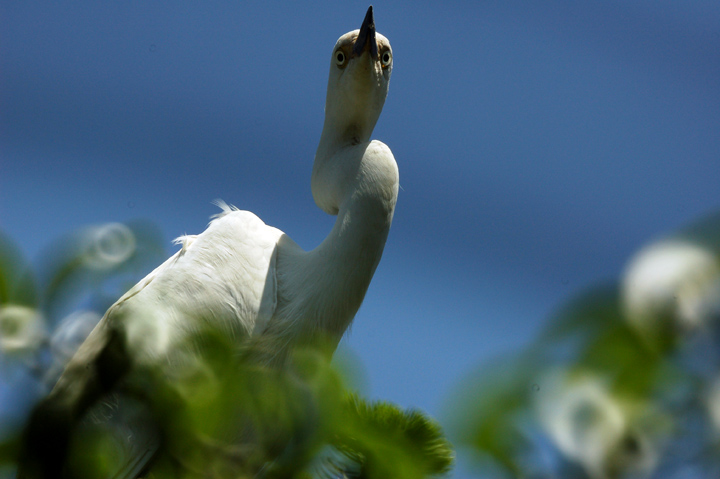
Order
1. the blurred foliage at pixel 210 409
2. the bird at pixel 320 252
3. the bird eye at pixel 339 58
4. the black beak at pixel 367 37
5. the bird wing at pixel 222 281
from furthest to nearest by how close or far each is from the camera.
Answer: the bird eye at pixel 339 58
the black beak at pixel 367 37
the bird at pixel 320 252
the bird wing at pixel 222 281
the blurred foliage at pixel 210 409

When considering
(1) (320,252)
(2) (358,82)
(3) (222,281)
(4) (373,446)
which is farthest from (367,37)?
(4) (373,446)

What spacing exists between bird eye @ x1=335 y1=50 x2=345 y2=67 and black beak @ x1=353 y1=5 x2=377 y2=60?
0.32 ft

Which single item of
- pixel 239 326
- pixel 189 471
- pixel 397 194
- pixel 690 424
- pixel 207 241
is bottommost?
pixel 189 471

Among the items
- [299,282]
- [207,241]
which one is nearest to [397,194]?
[299,282]

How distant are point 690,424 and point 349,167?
174 centimetres

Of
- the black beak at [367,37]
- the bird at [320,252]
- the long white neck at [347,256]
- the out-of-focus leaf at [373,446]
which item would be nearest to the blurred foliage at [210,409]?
the out-of-focus leaf at [373,446]

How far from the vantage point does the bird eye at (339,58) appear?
6.90ft

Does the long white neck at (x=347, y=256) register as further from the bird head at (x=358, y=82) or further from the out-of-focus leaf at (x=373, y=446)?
the out-of-focus leaf at (x=373, y=446)

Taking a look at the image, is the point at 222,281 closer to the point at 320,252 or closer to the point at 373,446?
the point at 320,252

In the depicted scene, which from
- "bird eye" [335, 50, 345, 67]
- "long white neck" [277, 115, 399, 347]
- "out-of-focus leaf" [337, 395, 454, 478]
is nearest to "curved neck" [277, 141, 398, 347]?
"long white neck" [277, 115, 399, 347]

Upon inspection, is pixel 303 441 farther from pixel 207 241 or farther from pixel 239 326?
pixel 207 241

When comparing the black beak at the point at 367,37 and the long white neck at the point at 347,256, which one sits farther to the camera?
the black beak at the point at 367,37

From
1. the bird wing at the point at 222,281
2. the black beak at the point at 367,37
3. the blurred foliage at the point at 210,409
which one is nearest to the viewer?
the blurred foliage at the point at 210,409

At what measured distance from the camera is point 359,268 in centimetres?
177
